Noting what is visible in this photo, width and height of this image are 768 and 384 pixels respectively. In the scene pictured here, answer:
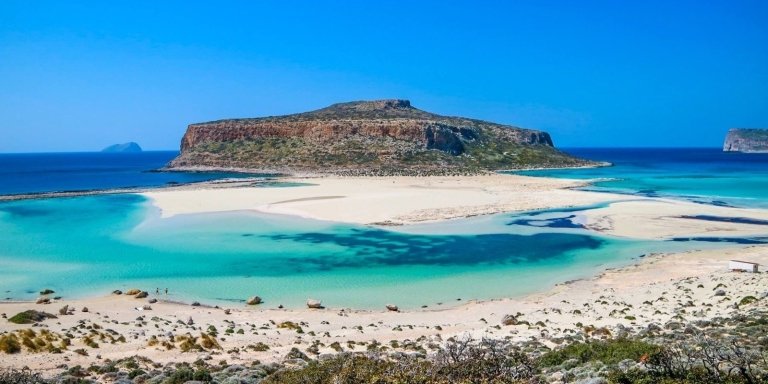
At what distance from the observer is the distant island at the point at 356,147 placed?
8838cm

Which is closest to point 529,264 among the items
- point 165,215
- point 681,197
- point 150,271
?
point 150,271

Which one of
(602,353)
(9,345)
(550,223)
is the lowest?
(9,345)

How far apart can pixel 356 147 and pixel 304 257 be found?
67.9 meters

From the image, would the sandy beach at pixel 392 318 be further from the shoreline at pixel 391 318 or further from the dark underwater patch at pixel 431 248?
the dark underwater patch at pixel 431 248

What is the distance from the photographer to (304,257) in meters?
26.4

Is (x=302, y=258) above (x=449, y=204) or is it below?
below

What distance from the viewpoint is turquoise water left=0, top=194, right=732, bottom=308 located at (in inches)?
813

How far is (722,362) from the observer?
30.1 feet

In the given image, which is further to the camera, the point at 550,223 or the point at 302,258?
the point at 550,223

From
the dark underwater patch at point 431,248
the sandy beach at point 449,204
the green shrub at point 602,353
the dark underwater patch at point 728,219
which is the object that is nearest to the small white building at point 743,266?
the dark underwater patch at point 431,248

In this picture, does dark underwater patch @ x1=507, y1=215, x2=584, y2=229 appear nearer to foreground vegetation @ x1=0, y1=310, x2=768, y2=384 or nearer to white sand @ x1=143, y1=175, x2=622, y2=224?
white sand @ x1=143, y1=175, x2=622, y2=224

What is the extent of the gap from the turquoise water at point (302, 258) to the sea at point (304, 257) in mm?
57

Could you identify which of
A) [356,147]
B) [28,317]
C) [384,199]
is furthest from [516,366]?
[356,147]

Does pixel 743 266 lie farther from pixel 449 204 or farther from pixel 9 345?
pixel 449 204
